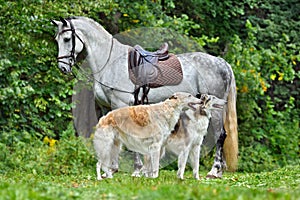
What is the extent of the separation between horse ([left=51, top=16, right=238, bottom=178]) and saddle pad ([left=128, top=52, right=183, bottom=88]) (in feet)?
0.23

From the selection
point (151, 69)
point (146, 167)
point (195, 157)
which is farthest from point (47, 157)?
point (195, 157)

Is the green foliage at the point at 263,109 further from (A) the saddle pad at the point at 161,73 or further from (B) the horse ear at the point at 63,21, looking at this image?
(B) the horse ear at the point at 63,21

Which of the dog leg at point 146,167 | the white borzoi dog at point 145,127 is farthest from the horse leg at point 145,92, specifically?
the white borzoi dog at point 145,127

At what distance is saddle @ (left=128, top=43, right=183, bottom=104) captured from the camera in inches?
412

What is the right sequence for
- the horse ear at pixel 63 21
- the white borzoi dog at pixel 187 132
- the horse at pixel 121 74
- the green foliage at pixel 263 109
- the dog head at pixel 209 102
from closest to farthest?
1. the white borzoi dog at pixel 187 132
2. the dog head at pixel 209 102
3. the horse ear at pixel 63 21
4. the horse at pixel 121 74
5. the green foliage at pixel 263 109

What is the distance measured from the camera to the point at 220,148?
439 inches

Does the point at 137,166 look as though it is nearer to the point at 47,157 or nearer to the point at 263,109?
the point at 47,157

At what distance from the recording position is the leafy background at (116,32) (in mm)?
13727

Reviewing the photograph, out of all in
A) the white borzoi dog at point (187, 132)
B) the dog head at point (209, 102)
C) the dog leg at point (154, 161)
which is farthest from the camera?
the dog head at point (209, 102)

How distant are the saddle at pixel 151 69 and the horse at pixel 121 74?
8 centimetres

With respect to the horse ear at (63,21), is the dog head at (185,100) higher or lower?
lower

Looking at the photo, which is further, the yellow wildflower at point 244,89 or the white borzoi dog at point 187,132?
the yellow wildflower at point 244,89

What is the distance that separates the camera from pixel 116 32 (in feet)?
57.4

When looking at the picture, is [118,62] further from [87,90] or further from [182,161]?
[87,90]
